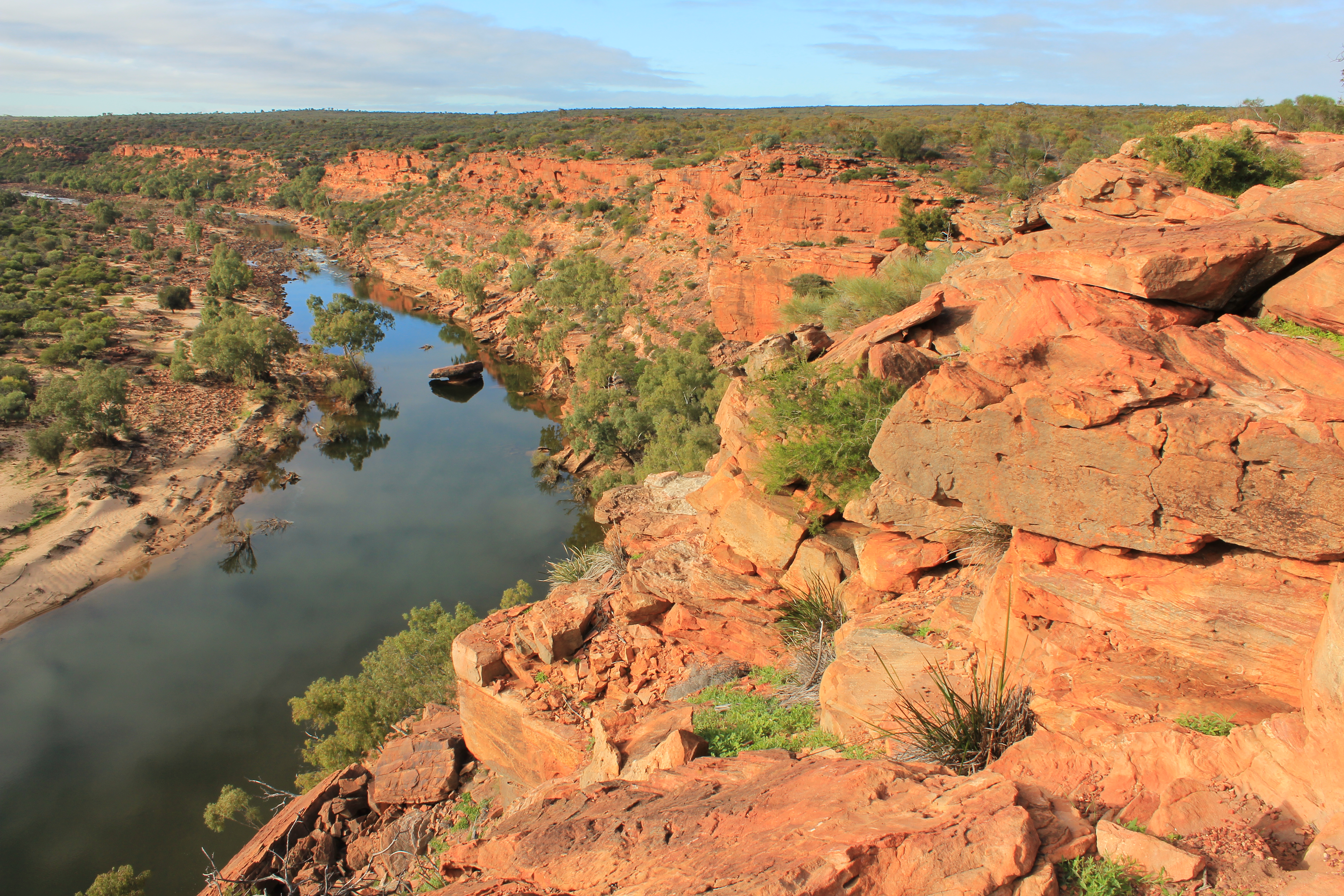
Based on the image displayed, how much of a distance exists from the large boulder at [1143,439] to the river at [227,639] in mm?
17194

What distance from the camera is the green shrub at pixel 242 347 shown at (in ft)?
126

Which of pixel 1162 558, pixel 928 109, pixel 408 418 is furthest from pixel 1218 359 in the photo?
pixel 928 109

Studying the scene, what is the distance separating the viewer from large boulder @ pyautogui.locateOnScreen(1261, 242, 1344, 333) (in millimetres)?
7133

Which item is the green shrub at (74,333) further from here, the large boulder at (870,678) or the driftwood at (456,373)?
the large boulder at (870,678)

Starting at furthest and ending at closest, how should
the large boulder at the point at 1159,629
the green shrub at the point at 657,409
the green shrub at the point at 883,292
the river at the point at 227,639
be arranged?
the green shrub at the point at 657,409
the river at the point at 227,639
the green shrub at the point at 883,292
the large boulder at the point at 1159,629

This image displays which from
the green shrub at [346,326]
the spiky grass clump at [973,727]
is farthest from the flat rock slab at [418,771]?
the green shrub at [346,326]

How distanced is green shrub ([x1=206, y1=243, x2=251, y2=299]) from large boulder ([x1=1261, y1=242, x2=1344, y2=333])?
6235cm

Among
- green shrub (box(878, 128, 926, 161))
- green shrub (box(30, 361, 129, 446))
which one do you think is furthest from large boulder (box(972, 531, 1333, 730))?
green shrub (box(878, 128, 926, 161))

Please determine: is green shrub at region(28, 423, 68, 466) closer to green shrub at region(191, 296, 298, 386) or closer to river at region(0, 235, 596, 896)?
river at region(0, 235, 596, 896)

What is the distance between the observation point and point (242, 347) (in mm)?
38750

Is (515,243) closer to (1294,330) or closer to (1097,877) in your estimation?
(1294,330)

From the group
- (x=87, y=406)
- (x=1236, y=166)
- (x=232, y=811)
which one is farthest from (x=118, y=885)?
(x=87, y=406)

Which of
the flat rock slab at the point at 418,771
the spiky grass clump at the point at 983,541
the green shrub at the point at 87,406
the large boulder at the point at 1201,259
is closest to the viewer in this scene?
the large boulder at the point at 1201,259

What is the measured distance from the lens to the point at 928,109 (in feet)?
311
